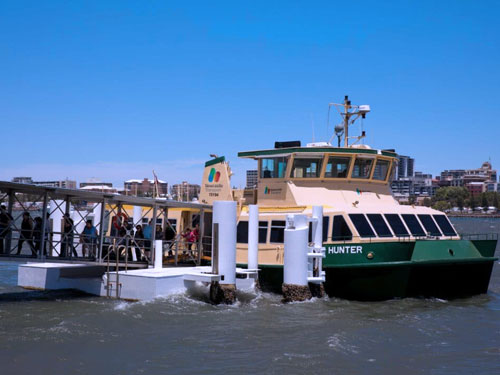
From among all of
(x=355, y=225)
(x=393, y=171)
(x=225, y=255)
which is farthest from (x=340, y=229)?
(x=393, y=171)

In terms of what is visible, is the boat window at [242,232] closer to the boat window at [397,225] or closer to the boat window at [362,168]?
the boat window at [362,168]

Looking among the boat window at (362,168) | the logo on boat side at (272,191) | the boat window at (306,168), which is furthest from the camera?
the boat window at (362,168)

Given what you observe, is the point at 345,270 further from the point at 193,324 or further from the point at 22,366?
the point at 22,366

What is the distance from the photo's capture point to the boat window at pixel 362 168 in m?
21.5

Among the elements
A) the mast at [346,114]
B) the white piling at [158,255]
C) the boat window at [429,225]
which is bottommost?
the white piling at [158,255]

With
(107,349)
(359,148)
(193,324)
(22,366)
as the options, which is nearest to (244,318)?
(193,324)

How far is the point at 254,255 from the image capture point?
19500 mm

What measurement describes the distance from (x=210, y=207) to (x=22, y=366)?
10595 millimetres

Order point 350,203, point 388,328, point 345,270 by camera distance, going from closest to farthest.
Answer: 1. point 388,328
2. point 345,270
3. point 350,203

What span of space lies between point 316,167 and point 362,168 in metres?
1.62

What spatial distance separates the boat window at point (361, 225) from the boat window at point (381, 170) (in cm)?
318

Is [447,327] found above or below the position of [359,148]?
below

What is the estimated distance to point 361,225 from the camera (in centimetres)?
1894

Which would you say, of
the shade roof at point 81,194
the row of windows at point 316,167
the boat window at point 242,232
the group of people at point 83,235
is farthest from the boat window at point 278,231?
the group of people at point 83,235
